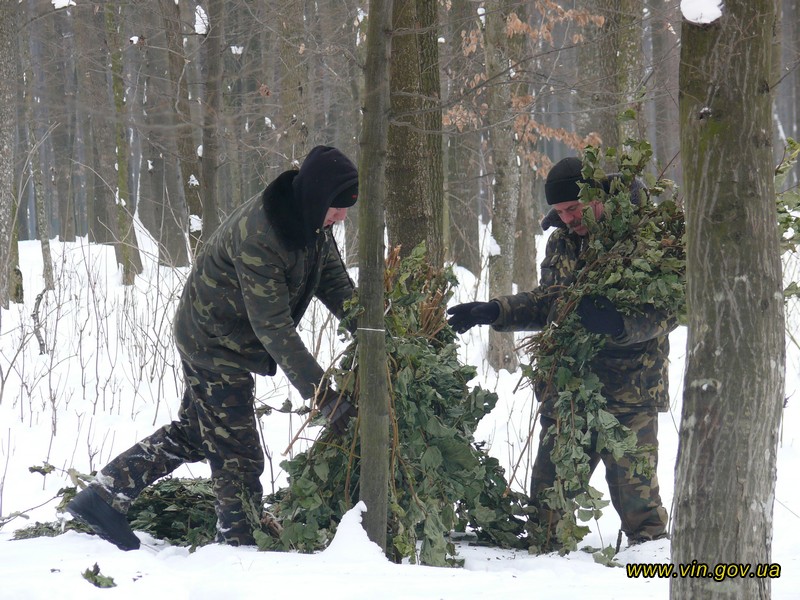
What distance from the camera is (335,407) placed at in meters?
3.09

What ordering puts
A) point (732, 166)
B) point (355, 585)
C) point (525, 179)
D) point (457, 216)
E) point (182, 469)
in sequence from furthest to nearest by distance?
point (457, 216) → point (525, 179) → point (182, 469) → point (355, 585) → point (732, 166)

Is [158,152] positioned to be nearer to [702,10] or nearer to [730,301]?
[702,10]

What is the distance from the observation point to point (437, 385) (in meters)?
3.43

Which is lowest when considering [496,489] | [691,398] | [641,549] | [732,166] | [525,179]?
[641,549]

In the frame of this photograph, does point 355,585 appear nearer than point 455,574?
Yes

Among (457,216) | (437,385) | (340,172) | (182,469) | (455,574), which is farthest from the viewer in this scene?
(457,216)

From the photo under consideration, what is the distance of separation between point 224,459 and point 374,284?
4.04 feet

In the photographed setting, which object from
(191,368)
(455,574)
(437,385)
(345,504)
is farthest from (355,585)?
(191,368)

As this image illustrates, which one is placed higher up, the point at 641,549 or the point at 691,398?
the point at 691,398

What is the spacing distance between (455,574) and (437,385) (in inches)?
37.4

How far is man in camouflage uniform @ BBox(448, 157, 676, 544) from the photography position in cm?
371

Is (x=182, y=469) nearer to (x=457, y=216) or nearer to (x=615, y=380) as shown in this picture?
(x=615, y=380)

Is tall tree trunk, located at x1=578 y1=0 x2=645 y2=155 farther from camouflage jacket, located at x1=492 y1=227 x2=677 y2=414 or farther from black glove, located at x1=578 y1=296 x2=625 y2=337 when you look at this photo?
black glove, located at x1=578 y1=296 x2=625 y2=337

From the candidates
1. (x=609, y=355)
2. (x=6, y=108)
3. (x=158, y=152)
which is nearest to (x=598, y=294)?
(x=609, y=355)
